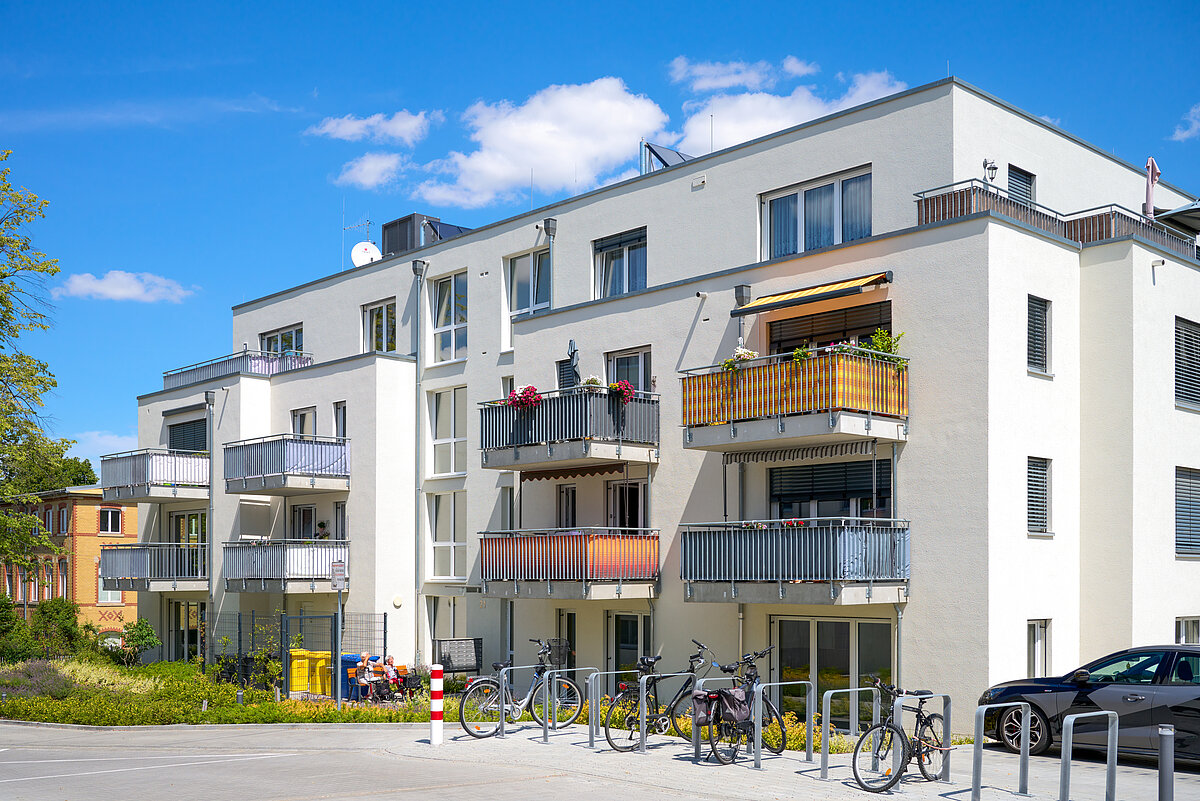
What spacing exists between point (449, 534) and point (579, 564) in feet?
26.9

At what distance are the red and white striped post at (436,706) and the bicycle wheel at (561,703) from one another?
148cm

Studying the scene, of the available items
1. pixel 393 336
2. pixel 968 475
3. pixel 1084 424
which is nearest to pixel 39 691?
pixel 393 336

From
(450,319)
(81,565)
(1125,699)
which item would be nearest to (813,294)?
(1125,699)

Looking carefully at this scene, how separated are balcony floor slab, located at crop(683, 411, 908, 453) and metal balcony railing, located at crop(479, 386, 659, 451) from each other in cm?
202

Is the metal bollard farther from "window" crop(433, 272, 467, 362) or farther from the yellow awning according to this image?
"window" crop(433, 272, 467, 362)

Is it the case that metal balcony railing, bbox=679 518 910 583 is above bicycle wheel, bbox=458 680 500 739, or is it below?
above

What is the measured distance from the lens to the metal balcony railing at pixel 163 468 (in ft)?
111

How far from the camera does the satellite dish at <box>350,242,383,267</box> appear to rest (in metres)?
35.1

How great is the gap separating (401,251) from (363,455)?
265 inches

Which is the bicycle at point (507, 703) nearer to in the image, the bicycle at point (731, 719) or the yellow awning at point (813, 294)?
the bicycle at point (731, 719)

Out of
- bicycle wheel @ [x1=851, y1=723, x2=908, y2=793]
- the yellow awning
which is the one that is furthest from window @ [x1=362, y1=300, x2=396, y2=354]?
bicycle wheel @ [x1=851, y1=723, x2=908, y2=793]

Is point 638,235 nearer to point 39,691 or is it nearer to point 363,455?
point 363,455

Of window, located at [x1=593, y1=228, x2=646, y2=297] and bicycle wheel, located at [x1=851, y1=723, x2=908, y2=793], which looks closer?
bicycle wheel, located at [x1=851, y1=723, x2=908, y2=793]

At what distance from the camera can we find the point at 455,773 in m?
14.4
